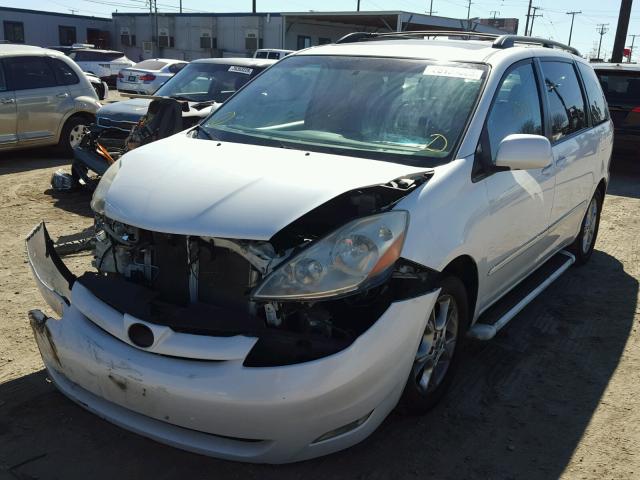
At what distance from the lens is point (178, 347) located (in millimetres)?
2381

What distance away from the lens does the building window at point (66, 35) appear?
1890 inches

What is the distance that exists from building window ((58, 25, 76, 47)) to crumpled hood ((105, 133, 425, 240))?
2003 inches

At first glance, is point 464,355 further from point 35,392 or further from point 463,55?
point 35,392

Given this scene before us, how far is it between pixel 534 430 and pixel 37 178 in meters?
7.63

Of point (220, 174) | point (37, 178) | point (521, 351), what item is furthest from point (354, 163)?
point (37, 178)

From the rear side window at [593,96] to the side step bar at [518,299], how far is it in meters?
1.22

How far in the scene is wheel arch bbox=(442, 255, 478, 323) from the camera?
304 cm

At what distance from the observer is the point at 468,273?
3.24 m

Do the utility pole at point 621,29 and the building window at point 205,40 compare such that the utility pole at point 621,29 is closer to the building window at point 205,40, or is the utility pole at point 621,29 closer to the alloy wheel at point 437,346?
the alloy wheel at point 437,346

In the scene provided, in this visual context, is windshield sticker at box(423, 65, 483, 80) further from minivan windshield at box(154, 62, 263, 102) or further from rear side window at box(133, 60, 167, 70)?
rear side window at box(133, 60, 167, 70)

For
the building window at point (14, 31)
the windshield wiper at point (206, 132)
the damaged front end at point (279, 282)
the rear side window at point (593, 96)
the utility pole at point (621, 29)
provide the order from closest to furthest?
the damaged front end at point (279, 282) → the windshield wiper at point (206, 132) → the rear side window at point (593, 96) → the utility pole at point (621, 29) → the building window at point (14, 31)

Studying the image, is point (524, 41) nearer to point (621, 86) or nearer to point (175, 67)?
point (621, 86)

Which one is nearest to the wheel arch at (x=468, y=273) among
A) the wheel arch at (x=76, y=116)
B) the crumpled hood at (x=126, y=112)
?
the crumpled hood at (x=126, y=112)

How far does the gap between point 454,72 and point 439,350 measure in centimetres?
160
